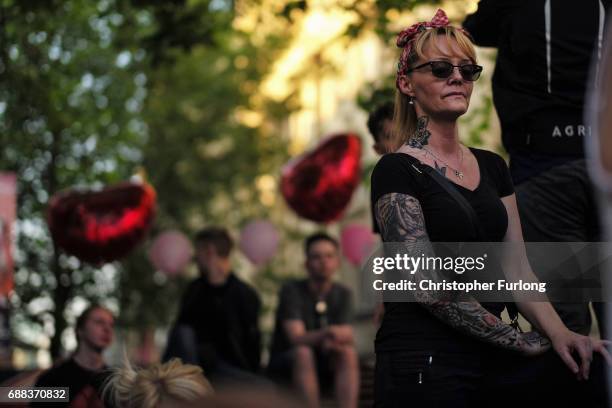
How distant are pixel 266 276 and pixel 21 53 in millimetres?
15717

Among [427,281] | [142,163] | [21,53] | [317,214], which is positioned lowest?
[427,281]

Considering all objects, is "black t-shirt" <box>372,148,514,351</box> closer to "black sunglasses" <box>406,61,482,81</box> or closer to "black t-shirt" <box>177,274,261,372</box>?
"black sunglasses" <box>406,61,482,81</box>

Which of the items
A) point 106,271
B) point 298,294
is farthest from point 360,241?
point 298,294

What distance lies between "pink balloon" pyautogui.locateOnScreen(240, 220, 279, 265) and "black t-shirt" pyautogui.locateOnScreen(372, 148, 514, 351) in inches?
649

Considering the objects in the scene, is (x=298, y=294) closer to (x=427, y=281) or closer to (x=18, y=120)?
(x=427, y=281)

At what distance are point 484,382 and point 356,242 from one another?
15.9 metres

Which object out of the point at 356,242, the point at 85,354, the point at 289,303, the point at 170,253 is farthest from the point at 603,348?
the point at 170,253

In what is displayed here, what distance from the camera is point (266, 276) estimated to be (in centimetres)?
2992

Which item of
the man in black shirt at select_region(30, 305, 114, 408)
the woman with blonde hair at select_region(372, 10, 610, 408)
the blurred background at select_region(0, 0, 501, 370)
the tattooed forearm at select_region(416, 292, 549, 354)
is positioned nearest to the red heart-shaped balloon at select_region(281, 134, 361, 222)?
the blurred background at select_region(0, 0, 501, 370)

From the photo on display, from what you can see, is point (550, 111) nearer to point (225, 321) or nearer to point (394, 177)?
point (394, 177)

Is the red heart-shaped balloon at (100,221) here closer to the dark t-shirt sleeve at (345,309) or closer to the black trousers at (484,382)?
the dark t-shirt sleeve at (345,309)

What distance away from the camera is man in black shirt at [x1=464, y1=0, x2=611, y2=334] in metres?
4.56

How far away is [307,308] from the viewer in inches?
391

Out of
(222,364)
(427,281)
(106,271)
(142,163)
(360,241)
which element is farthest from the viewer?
(142,163)
